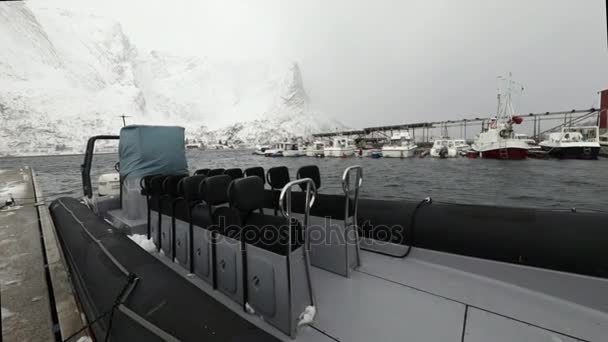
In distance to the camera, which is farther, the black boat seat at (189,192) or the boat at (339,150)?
the boat at (339,150)

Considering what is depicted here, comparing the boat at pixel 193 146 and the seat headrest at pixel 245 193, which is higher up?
the boat at pixel 193 146

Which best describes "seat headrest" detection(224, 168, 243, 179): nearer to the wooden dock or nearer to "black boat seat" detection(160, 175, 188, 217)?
"black boat seat" detection(160, 175, 188, 217)

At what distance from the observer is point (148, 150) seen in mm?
3701

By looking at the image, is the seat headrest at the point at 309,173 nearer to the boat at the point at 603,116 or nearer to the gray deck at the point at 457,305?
the gray deck at the point at 457,305

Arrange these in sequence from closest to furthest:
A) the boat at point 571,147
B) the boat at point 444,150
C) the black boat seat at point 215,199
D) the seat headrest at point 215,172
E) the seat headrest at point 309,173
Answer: the black boat seat at point 215,199, the seat headrest at point 309,173, the seat headrest at point 215,172, the boat at point 571,147, the boat at point 444,150

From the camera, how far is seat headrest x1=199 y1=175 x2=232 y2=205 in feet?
6.52

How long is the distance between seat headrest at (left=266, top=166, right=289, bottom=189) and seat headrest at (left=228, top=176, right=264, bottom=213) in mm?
911

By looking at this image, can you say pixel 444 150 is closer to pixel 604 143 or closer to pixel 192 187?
pixel 604 143

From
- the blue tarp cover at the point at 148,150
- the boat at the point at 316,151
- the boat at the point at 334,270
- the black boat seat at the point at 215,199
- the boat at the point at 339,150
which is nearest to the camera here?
the boat at the point at 334,270

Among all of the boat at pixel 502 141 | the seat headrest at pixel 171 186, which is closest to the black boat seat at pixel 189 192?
the seat headrest at pixel 171 186

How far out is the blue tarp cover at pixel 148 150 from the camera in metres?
3.65

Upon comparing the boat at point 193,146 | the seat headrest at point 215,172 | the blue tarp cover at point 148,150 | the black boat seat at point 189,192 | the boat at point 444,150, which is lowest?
the boat at point 444,150

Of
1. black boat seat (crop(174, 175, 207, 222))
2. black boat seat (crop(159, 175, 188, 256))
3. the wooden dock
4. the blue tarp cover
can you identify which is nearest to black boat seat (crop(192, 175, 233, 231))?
black boat seat (crop(174, 175, 207, 222))

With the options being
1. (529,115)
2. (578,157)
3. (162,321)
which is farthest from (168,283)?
(529,115)
